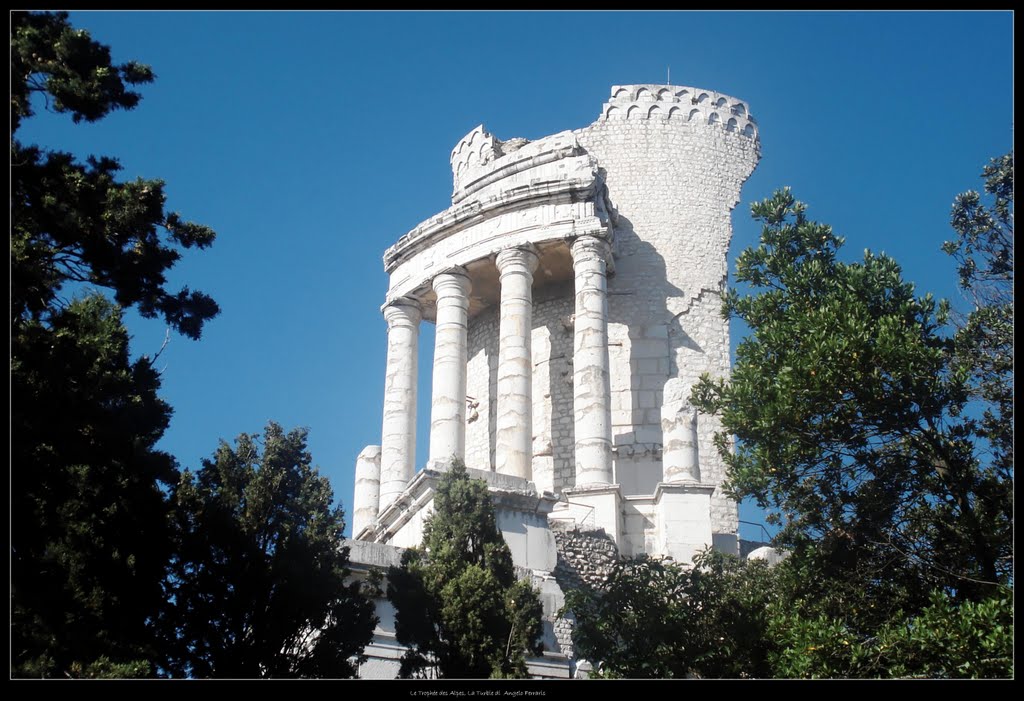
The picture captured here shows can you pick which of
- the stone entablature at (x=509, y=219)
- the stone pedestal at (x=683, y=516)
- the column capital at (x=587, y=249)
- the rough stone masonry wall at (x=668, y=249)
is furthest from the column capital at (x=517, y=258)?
the stone pedestal at (x=683, y=516)

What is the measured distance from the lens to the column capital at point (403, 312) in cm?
3056

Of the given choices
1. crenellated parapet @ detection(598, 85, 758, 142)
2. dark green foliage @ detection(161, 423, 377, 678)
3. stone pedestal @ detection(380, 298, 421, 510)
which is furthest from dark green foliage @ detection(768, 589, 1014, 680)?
crenellated parapet @ detection(598, 85, 758, 142)

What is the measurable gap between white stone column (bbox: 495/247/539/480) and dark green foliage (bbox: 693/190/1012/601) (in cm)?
1146

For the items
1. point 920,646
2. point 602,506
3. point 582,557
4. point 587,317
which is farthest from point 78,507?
point 587,317

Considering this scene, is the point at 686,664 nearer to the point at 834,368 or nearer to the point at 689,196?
the point at 834,368

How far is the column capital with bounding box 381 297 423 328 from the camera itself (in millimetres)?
30562

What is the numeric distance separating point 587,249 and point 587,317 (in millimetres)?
1565

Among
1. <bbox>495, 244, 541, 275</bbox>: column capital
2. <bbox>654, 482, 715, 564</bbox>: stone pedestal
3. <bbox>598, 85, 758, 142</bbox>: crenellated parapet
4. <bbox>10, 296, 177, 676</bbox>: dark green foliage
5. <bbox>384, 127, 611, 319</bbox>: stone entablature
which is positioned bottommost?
<bbox>10, 296, 177, 676</bbox>: dark green foliage

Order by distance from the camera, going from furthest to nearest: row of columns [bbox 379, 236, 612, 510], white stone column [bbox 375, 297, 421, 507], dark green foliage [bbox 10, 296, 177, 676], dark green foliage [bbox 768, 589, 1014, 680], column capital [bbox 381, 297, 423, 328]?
1. column capital [bbox 381, 297, 423, 328]
2. white stone column [bbox 375, 297, 421, 507]
3. row of columns [bbox 379, 236, 612, 510]
4. dark green foliage [bbox 10, 296, 177, 676]
5. dark green foliage [bbox 768, 589, 1014, 680]

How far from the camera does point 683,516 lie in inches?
951

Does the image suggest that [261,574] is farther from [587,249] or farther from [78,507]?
[587,249]

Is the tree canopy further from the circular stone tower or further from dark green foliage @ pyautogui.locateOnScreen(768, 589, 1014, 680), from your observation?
the circular stone tower

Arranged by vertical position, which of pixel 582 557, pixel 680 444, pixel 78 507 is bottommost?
pixel 78 507

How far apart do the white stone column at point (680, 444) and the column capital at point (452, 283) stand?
21.3 ft
